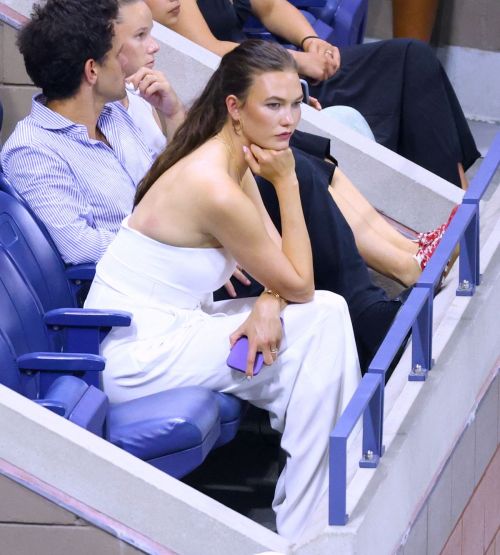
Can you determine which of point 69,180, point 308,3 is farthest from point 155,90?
point 308,3

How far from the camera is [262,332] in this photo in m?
2.73

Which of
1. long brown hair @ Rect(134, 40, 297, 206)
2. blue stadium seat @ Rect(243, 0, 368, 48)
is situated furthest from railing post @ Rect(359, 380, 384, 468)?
blue stadium seat @ Rect(243, 0, 368, 48)

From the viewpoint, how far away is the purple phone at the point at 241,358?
8.97ft

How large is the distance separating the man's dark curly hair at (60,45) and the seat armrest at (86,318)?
61 cm

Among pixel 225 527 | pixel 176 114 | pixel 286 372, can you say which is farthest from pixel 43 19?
pixel 225 527

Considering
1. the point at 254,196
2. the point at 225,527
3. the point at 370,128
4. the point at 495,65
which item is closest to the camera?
the point at 225,527

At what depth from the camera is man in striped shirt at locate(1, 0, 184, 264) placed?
10.3ft

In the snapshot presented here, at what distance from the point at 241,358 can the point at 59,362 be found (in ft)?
1.16

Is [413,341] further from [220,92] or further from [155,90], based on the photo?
[155,90]

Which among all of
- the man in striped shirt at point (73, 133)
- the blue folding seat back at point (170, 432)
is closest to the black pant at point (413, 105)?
the man in striped shirt at point (73, 133)

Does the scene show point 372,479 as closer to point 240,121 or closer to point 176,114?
point 240,121

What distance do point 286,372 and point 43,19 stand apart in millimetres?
1029

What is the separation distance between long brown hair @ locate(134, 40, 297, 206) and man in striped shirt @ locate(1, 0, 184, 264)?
8.5 inches

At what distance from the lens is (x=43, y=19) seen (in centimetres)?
319
